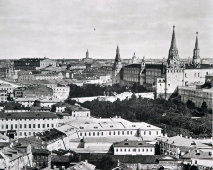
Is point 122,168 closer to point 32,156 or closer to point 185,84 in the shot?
point 32,156

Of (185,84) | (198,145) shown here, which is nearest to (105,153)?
(198,145)

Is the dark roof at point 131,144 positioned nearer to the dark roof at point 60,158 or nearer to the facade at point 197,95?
the dark roof at point 60,158

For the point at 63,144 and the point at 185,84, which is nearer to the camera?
the point at 63,144

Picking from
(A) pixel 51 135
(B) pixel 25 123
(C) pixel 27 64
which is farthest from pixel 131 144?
(C) pixel 27 64

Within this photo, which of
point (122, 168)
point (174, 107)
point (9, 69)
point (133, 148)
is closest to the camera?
point (122, 168)

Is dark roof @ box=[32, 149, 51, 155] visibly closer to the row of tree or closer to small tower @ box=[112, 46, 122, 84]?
Result: the row of tree

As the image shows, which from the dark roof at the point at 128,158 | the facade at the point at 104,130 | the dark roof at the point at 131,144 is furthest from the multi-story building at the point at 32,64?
the dark roof at the point at 128,158

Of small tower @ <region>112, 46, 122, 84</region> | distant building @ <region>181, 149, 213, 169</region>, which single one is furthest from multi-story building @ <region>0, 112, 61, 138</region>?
small tower @ <region>112, 46, 122, 84</region>

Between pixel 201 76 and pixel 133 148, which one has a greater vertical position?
pixel 201 76
